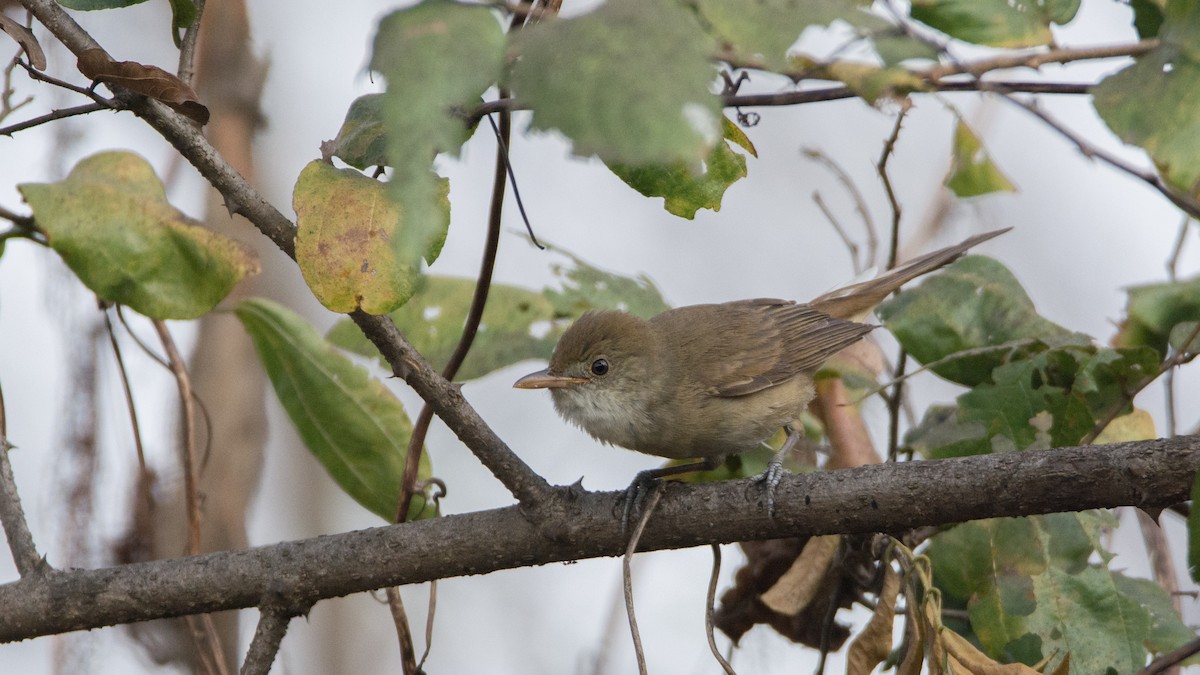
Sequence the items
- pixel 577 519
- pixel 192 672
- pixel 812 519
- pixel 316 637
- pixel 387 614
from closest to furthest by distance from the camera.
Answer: pixel 812 519 < pixel 577 519 < pixel 192 672 < pixel 316 637 < pixel 387 614

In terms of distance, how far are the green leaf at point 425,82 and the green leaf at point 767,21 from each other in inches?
8.7

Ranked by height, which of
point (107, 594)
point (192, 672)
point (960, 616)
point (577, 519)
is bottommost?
point (960, 616)

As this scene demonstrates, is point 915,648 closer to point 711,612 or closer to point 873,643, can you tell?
point 873,643

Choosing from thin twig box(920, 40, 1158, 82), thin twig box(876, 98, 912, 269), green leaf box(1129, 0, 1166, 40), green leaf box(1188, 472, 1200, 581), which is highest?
thin twig box(876, 98, 912, 269)

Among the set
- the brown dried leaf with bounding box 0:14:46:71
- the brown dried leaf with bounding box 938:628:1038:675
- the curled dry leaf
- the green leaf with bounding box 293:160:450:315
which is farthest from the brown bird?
the brown dried leaf with bounding box 0:14:46:71

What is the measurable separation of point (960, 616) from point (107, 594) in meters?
2.18

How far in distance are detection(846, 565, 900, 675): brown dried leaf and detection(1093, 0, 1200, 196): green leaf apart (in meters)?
1.23

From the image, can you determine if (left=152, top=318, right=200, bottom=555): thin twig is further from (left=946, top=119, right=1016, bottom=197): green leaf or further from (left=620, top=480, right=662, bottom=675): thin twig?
(left=946, top=119, right=1016, bottom=197): green leaf

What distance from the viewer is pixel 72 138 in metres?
4.45

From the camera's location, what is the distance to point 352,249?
179cm

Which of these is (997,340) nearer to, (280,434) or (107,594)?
(107,594)

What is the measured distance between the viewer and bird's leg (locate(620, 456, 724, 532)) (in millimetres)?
2347

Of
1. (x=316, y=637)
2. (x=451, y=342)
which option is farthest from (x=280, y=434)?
(x=451, y=342)

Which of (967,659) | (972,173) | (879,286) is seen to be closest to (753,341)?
(879,286)
